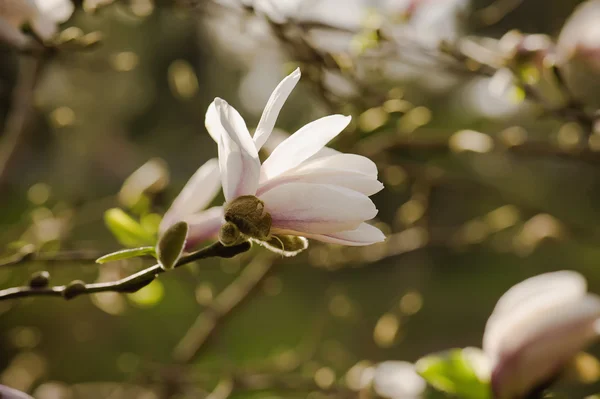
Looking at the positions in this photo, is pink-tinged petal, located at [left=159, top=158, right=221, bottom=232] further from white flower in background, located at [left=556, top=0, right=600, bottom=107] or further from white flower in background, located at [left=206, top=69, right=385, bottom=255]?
white flower in background, located at [left=556, top=0, right=600, bottom=107]

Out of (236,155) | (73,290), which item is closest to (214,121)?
(236,155)

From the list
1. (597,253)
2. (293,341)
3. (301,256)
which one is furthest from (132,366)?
(597,253)

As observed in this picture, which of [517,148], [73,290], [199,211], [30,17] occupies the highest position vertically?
[517,148]

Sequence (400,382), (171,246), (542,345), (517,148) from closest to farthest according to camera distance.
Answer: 1. (171,246)
2. (542,345)
3. (400,382)
4. (517,148)

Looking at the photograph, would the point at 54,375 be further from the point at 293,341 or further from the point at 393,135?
the point at 393,135

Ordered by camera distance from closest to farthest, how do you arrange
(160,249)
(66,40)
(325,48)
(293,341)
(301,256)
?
(160,249) → (66,40) → (325,48) → (301,256) → (293,341)

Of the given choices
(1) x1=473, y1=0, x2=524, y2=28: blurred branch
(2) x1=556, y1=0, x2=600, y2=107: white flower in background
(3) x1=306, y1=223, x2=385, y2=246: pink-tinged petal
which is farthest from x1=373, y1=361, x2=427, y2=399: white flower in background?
(1) x1=473, y1=0, x2=524, y2=28: blurred branch

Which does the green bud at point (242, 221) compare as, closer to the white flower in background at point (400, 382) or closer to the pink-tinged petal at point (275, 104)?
the pink-tinged petal at point (275, 104)

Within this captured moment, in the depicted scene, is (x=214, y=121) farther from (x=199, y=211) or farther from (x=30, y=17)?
(x=30, y=17)
